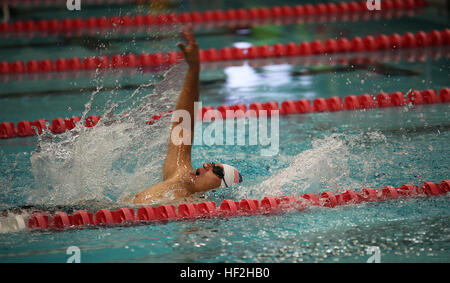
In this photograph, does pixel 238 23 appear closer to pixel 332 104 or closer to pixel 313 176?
pixel 332 104

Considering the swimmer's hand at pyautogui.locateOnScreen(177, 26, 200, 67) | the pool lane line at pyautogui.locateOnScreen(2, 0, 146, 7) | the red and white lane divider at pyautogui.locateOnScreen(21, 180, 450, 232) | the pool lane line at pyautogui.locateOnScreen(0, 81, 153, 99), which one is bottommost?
the red and white lane divider at pyautogui.locateOnScreen(21, 180, 450, 232)

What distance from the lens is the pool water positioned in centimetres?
325

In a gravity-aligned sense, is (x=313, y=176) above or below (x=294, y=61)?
A: below

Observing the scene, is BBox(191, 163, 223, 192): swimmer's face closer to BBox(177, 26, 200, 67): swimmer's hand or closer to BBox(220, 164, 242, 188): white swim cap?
BBox(220, 164, 242, 188): white swim cap

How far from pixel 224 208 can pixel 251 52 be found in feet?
14.3

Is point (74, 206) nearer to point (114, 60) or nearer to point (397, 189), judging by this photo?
point (397, 189)

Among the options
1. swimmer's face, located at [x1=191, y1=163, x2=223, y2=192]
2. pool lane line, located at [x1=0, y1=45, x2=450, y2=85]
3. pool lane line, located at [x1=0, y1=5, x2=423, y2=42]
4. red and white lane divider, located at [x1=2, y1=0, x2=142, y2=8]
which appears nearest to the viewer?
swimmer's face, located at [x1=191, y1=163, x2=223, y2=192]

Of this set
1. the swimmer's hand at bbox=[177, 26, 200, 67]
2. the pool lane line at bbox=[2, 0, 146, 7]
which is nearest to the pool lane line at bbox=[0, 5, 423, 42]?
the pool lane line at bbox=[2, 0, 146, 7]

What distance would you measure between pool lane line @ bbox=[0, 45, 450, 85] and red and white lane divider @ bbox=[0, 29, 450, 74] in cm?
7

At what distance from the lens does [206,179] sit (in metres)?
3.76

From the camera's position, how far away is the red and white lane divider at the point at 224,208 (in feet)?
11.6

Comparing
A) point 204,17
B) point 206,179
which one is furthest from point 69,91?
point 204,17

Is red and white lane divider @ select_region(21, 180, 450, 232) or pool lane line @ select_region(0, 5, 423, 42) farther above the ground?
pool lane line @ select_region(0, 5, 423, 42)

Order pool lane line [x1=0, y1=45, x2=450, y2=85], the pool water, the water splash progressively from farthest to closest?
pool lane line [x1=0, y1=45, x2=450, y2=85]
the water splash
the pool water
